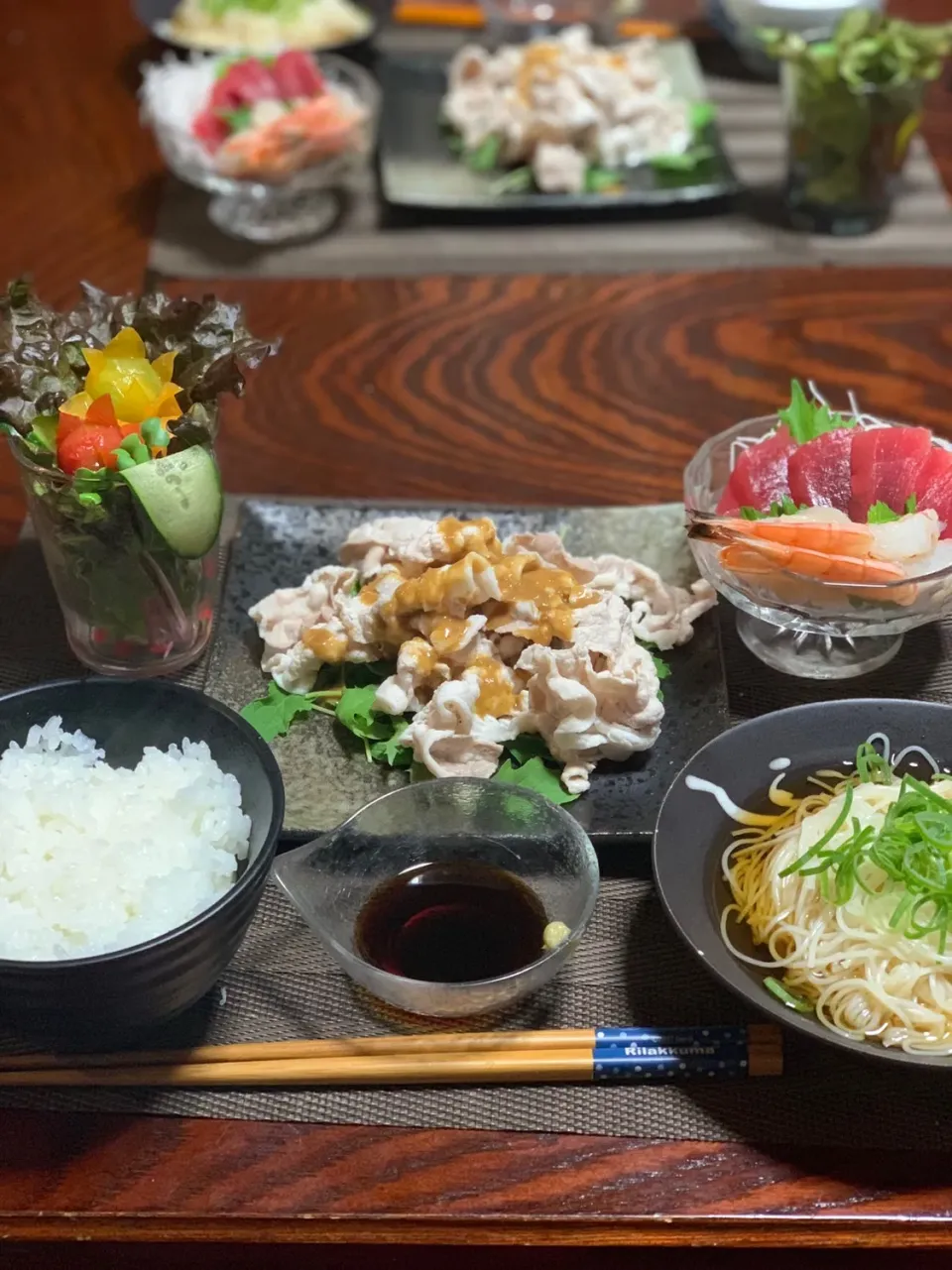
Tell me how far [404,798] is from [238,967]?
0.81ft

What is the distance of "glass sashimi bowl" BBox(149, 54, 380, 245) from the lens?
8.04 ft

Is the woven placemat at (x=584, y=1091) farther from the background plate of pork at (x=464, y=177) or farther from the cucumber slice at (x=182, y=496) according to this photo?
the background plate of pork at (x=464, y=177)

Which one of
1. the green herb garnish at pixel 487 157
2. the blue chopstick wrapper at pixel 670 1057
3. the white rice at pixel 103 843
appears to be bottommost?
the blue chopstick wrapper at pixel 670 1057

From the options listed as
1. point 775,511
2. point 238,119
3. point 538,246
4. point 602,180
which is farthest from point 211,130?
point 775,511

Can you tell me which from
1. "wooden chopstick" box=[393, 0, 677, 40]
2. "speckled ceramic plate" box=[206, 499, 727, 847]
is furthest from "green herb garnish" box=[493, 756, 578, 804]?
"wooden chopstick" box=[393, 0, 677, 40]

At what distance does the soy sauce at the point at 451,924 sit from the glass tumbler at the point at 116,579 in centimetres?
47

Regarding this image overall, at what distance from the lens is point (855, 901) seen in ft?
4.07

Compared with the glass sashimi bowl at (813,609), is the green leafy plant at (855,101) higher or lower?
higher

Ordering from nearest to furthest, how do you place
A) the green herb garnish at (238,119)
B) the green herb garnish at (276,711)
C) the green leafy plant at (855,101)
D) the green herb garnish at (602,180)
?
the green herb garnish at (276,711)
the green leafy plant at (855,101)
the green herb garnish at (238,119)
the green herb garnish at (602,180)

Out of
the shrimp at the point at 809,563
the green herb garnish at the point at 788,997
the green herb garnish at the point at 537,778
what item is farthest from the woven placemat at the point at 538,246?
the green herb garnish at the point at 788,997

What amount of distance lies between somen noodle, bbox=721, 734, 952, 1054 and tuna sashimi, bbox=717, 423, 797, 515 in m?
0.43

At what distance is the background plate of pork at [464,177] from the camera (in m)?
2.51

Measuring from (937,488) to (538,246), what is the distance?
3.91 ft

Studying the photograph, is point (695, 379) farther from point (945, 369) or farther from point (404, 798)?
point (404, 798)
